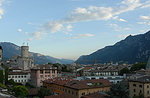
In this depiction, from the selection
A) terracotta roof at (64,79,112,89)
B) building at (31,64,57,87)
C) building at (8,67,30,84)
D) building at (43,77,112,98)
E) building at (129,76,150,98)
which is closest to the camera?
building at (129,76,150,98)

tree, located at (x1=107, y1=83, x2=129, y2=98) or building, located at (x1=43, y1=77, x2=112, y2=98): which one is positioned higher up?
tree, located at (x1=107, y1=83, x2=129, y2=98)

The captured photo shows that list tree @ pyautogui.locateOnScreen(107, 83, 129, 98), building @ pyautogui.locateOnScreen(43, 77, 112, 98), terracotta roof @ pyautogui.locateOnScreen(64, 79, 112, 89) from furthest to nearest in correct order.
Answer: terracotta roof @ pyautogui.locateOnScreen(64, 79, 112, 89), building @ pyautogui.locateOnScreen(43, 77, 112, 98), tree @ pyautogui.locateOnScreen(107, 83, 129, 98)

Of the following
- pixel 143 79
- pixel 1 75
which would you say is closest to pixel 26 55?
pixel 1 75

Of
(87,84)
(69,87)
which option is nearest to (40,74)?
(69,87)

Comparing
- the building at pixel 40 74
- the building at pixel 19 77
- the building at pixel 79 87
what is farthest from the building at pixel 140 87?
the building at pixel 19 77

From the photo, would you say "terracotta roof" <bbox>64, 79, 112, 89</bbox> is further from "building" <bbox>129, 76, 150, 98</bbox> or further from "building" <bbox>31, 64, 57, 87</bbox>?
"building" <bbox>31, 64, 57, 87</bbox>

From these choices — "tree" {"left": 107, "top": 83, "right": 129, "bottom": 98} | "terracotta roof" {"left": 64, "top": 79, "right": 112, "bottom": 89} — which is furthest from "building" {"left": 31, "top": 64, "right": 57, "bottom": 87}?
"tree" {"left": 107, "top": 83, "right": 129, "bottom": 98}

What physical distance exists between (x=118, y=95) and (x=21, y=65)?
6427 cm

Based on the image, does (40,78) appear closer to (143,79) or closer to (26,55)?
(26,55)

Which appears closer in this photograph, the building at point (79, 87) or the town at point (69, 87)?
the town at point (69, 87)

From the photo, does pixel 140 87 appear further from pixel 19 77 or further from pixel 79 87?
pixel 19 77

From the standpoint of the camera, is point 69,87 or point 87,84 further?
point 87,84

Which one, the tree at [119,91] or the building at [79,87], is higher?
the tree at [119,91]

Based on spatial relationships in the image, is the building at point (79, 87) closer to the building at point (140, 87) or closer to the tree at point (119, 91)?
the building at point (140, 87)
